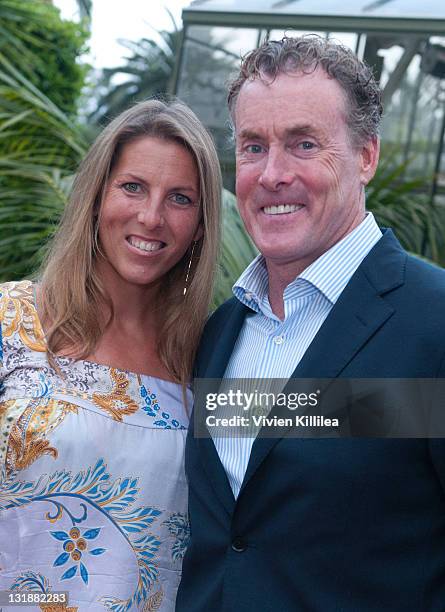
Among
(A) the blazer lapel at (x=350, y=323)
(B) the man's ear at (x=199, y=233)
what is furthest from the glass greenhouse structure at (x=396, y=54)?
(A) the blazer lapel at (x=350, y=323)

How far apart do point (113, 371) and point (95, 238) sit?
0.46 m

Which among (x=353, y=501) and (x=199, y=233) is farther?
(x=199, y=233)

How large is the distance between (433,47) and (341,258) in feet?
13.4

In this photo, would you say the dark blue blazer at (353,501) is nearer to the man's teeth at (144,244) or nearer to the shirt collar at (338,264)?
the shirt collar at (338,264)

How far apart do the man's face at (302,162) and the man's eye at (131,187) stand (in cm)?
57

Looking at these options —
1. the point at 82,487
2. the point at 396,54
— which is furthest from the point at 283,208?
the point at 396,54

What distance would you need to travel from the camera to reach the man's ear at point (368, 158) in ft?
7.56

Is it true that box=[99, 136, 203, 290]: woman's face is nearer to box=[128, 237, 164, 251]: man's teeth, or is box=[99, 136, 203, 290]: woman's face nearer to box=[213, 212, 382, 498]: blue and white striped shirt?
box=[128, 237, 164, 251]: man's teeth

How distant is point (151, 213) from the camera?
2.69 metres

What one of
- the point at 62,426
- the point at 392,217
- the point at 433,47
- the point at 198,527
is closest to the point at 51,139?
the point at 392,217

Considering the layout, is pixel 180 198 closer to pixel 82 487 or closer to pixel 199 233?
pixel 199 233

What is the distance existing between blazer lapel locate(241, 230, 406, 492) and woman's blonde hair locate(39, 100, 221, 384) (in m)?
0.82

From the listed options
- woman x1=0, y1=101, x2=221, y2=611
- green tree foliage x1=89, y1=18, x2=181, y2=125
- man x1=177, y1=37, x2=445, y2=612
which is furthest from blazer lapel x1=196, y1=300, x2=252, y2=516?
green tree foliage x1=89, y1=18, x2=181, y2=125

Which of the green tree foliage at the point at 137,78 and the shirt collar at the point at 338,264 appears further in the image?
the green tree foliage at the point at 137,78
